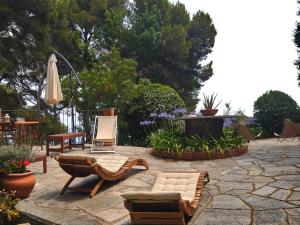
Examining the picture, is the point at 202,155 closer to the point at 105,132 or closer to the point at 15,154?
the point at 105,132

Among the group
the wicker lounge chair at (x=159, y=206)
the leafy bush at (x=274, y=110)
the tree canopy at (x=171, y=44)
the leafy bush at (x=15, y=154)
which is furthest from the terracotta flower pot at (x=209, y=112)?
the tree canopy at (x=171, y=44)

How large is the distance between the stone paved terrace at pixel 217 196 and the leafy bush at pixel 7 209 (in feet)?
0.43

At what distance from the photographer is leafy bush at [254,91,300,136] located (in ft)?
43.1

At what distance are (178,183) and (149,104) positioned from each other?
6.88m

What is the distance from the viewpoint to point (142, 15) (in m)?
21.7

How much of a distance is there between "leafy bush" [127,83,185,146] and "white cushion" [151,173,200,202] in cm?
633

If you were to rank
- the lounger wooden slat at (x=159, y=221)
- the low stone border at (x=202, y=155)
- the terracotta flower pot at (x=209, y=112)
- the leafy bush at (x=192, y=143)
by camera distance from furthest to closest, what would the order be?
the terracotta flower pot at (x=209, y=112)
the leafy bush at (x=192, y=143)
the low stone border at (x=202, y=155)
the lounger wooden slat at (x=159, y=221)

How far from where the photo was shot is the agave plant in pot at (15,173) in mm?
5440

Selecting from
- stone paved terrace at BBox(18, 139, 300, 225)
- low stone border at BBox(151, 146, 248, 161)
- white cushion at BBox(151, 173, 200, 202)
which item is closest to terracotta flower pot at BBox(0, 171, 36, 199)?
stone paved terrace at BBox(18, 139, 300, 225)

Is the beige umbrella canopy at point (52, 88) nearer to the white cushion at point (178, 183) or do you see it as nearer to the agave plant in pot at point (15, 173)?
the agave plant in pot at point (15, 173)

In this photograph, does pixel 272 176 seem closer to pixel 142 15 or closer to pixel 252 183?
pixel 252 183

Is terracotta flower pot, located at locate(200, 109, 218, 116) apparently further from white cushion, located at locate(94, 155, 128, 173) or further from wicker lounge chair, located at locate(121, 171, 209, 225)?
wicker lounge chair, located at locate(121, 171, 209, 225)

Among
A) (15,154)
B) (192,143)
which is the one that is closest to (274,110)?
(192,143)

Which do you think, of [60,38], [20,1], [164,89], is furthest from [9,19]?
[164,89]
